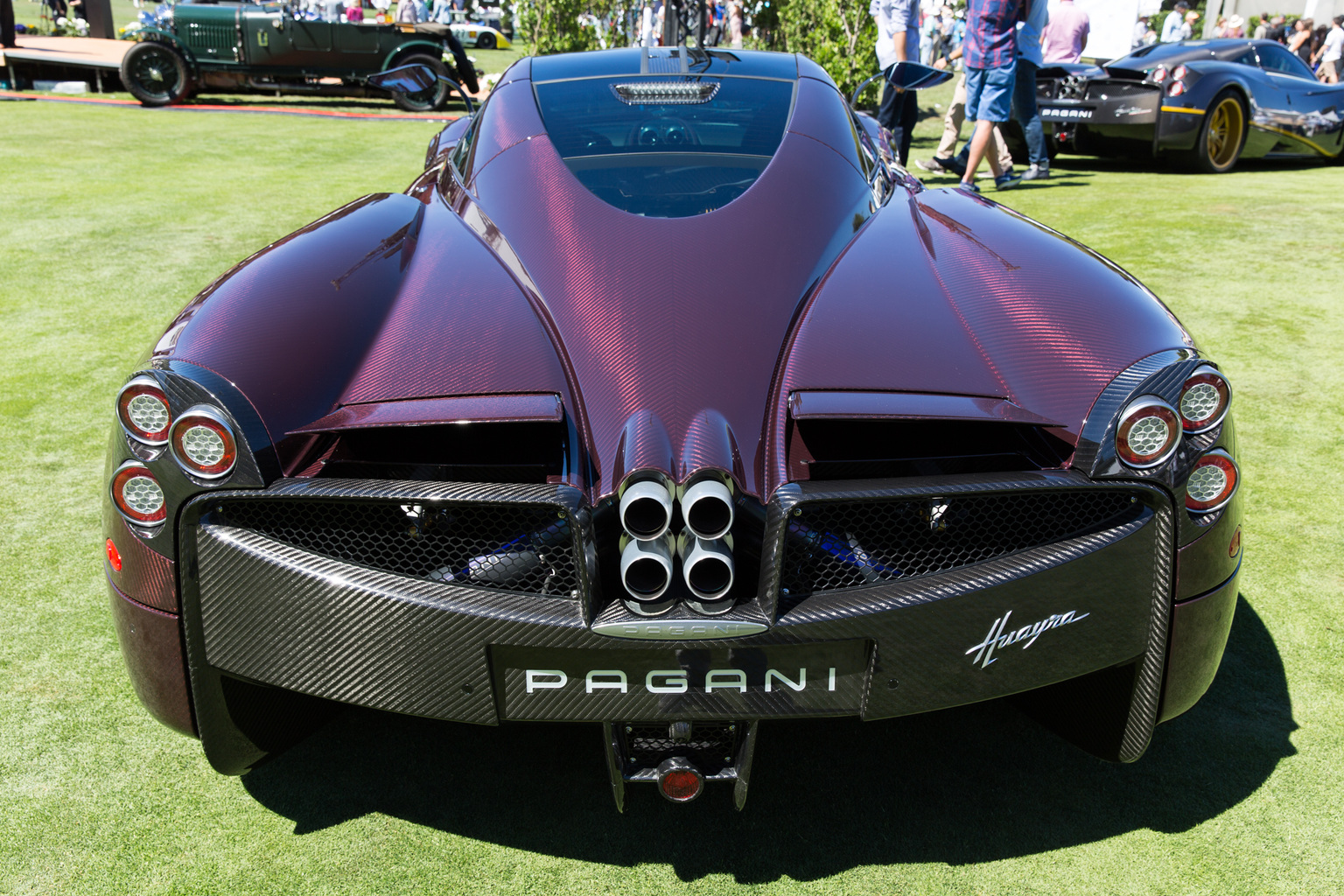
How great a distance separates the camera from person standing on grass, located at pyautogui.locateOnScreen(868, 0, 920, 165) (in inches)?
297

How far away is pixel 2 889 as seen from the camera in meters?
1.77

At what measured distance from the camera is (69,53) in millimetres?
14188

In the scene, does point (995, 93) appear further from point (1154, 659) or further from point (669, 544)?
point (669, 544)

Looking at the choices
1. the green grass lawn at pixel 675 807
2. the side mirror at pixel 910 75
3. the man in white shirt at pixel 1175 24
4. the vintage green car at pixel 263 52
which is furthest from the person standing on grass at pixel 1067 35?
the man in white shirt at pixel 1175 24

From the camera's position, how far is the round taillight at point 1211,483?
1728 millimetres

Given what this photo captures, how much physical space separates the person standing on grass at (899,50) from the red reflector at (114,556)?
21.6 feet

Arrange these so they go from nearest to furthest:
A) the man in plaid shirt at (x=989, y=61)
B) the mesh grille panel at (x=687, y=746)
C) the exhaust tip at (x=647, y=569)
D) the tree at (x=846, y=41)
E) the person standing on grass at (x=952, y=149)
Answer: the exhaust tip at (x=647, y=569), the mesh grille panel at (x=687, y=746), the man in plaid shirt at (x=989, y=61), the person standing on grass at (x=952, y=149), the tree at (x=846, y=41)

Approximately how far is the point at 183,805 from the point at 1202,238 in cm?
603

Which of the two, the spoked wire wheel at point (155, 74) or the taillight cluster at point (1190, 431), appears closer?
the taillight cluster at point (1190, 431)

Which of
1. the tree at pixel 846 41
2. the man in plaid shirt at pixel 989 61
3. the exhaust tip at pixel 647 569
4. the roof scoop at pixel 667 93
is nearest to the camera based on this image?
the exhaust tip at pixel 647 569

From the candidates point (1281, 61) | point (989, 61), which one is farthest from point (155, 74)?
point (1281, 61)

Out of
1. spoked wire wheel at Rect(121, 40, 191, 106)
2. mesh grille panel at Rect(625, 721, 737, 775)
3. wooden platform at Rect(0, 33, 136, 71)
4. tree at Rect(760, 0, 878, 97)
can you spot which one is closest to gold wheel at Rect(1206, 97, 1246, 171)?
tree at Rect(760, 0, 878, 97)

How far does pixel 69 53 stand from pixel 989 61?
42.4 ft

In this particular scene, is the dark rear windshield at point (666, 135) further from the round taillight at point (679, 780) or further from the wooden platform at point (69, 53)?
the wooden platform at point (69, 53)
